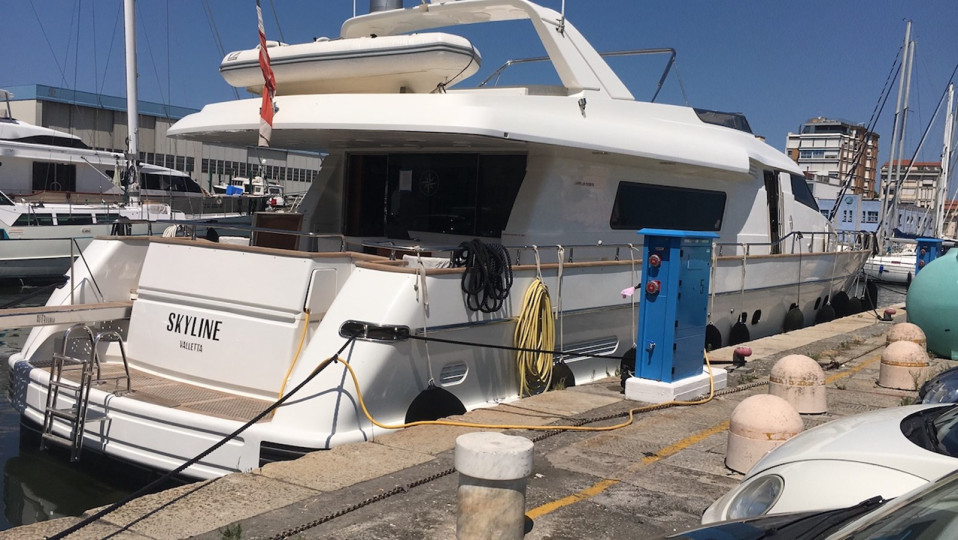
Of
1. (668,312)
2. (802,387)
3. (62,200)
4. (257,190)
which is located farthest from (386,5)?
(257,190)

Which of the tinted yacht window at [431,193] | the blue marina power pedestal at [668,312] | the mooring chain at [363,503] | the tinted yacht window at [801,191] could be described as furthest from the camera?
the tinted yacht window at [801,191]

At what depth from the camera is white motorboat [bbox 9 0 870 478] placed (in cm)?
601

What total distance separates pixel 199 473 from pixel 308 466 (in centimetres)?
113

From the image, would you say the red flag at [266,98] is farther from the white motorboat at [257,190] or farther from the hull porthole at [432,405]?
the white motorboat at [257,190]

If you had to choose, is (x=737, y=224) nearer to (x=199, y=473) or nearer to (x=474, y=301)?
(x=474, y=301)

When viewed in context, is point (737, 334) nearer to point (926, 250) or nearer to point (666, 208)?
point (666, 208)

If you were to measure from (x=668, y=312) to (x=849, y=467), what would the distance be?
341 centimetres

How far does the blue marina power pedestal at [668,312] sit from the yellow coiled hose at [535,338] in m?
0.83

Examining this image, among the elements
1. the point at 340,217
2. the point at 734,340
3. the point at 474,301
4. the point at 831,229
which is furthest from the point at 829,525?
the point at 831,229

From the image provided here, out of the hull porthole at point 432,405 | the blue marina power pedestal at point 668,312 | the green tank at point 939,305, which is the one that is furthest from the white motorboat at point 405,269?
the green tank at point 939,305

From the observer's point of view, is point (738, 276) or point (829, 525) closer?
point (829, 525)

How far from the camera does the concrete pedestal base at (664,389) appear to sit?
698 centimetres

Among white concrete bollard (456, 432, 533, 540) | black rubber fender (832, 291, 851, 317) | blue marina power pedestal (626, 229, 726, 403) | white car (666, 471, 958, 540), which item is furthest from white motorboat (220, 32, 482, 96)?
black rubber fender (832, 291, 851, 317)

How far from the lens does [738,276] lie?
35.6 ft
